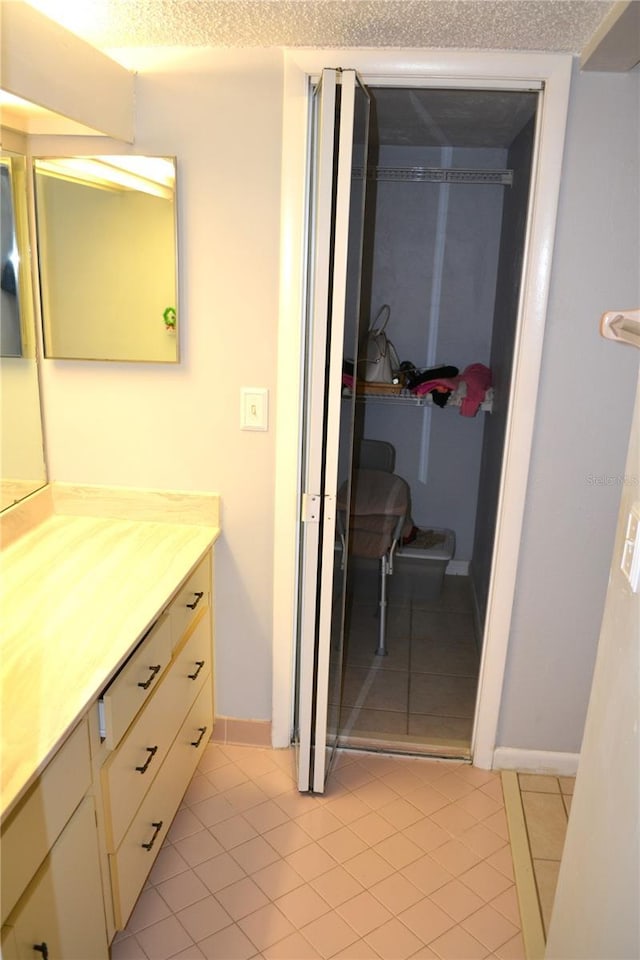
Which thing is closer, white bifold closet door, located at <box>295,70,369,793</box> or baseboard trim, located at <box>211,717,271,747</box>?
white bifold closet door, located at <box>295,70,369,793</box>

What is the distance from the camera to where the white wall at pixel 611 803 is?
1167 millimetres

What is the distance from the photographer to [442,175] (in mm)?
3463

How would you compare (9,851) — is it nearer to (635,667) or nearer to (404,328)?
(635,667)

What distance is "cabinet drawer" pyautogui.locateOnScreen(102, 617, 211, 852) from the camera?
158cm

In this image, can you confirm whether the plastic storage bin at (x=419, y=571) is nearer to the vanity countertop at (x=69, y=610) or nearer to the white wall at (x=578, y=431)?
the white wall at (x=578, y=431)

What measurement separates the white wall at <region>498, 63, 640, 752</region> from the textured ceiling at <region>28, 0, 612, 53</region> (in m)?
0.26

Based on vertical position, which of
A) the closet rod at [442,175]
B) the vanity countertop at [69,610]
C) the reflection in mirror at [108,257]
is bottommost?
the vanity countertop at [69,610]

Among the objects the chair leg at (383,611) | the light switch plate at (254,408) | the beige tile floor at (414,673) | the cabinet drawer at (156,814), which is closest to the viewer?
the cabinet drawer at (156,814)

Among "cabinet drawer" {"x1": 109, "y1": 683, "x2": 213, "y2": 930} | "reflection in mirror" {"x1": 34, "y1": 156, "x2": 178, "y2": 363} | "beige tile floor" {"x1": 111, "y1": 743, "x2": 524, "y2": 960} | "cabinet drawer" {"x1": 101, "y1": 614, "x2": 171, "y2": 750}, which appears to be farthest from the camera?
"reflection in mirror" {"x1": 34, "y1": 156, "x2": 178, "y2": 363}

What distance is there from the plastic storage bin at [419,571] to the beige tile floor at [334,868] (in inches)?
50.7

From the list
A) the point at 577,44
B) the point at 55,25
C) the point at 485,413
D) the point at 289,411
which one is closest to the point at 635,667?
the point at 289,411

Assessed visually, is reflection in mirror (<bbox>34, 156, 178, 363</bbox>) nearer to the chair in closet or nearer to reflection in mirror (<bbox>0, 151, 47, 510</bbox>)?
reflection in mirror (<bbox>0, 151, 47, 510</bbox>)

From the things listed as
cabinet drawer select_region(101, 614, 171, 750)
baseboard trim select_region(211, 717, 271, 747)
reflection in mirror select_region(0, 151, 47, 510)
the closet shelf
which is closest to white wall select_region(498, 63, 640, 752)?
baseboard trim select_region(211, 717, 271, 747)

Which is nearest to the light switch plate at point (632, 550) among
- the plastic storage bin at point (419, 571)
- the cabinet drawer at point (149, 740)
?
the cabinet drawer at point (149, 740)
